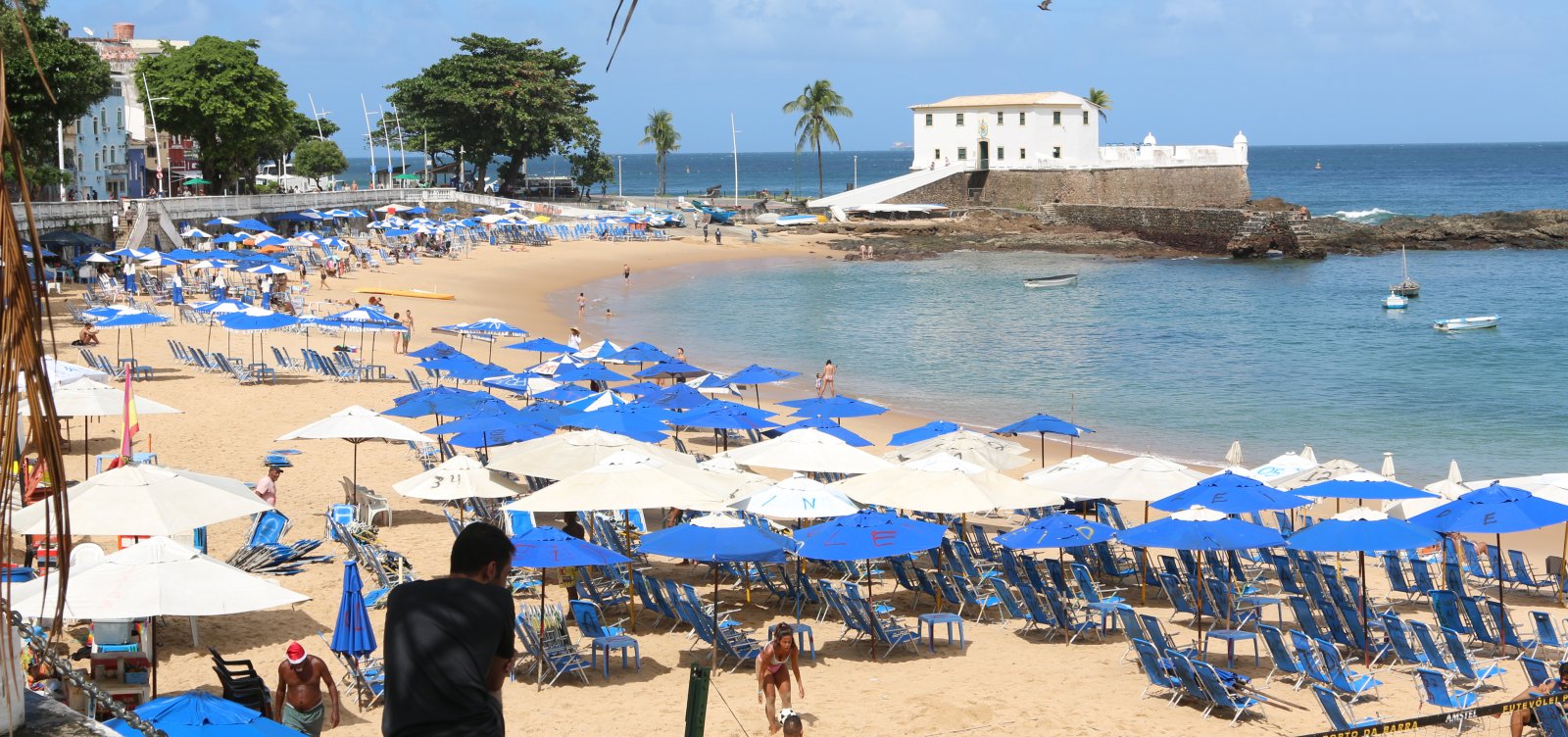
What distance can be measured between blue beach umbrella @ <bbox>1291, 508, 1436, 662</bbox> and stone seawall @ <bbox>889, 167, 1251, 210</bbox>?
66.2 meters

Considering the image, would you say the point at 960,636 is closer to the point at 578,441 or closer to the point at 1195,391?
the point at 578,441

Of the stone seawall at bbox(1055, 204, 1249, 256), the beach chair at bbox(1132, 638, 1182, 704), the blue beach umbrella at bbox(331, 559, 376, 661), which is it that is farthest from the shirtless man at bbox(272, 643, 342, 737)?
the stone seawall at bbox(1055, 204, 1249, 256)

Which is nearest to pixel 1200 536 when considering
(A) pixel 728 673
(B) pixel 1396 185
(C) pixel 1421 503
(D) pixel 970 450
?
(A) pixel 728 673

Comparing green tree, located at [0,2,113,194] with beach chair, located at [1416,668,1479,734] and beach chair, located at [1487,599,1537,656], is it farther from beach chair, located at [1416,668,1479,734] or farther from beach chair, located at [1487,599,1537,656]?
beach chair, located at [1416,668,1479,734]

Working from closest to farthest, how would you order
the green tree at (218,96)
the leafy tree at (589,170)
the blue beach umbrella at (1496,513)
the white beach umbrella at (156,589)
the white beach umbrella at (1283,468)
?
the white beach umbrella at (156,589) → the blue beach umbrella at (1496,513) → the white beach umbrella at (1283,468) → the green tree at (218,96) → the leafy tree at (589,170)

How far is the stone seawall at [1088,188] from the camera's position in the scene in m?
77.1

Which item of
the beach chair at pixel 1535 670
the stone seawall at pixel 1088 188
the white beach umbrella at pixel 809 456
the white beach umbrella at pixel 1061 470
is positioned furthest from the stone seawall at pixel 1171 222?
the beach chair at pixel 1535 670

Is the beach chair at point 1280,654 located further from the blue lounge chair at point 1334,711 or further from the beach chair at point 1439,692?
the blue lounge chair at point 1334,711

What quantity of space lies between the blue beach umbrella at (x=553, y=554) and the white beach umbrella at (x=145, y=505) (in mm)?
2096

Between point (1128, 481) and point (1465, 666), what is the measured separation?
360 centimetres

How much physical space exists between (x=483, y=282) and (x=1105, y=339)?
19908 millimetres

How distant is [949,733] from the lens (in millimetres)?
9742

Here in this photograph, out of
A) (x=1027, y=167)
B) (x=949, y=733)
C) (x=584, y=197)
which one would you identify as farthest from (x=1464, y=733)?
(x=584, y=197)

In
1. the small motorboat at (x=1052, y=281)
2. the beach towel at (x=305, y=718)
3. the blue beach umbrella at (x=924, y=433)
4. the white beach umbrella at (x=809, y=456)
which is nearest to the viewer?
the beach towel at (x=305, y=718)
